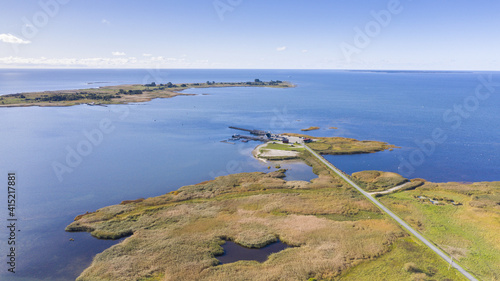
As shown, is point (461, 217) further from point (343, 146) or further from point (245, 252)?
point (343, 146)

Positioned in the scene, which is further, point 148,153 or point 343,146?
point 343,146

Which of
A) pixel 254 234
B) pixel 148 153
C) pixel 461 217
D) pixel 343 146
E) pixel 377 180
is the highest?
pixel 148 153

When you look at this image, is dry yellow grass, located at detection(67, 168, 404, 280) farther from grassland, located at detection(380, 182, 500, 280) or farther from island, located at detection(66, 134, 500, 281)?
grassland, located at detection(380, 182, 500, 280)

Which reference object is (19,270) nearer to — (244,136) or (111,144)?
(111,144)

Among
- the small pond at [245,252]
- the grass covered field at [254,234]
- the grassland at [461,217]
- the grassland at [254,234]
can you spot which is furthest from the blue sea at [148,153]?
the small pond at [245,252]

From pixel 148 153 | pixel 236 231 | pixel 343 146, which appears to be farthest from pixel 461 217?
pixel 148 153

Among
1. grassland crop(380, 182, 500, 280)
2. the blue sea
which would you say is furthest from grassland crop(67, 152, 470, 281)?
the blue sea

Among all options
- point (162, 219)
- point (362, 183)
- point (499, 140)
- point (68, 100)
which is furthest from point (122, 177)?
point (68, 100)
